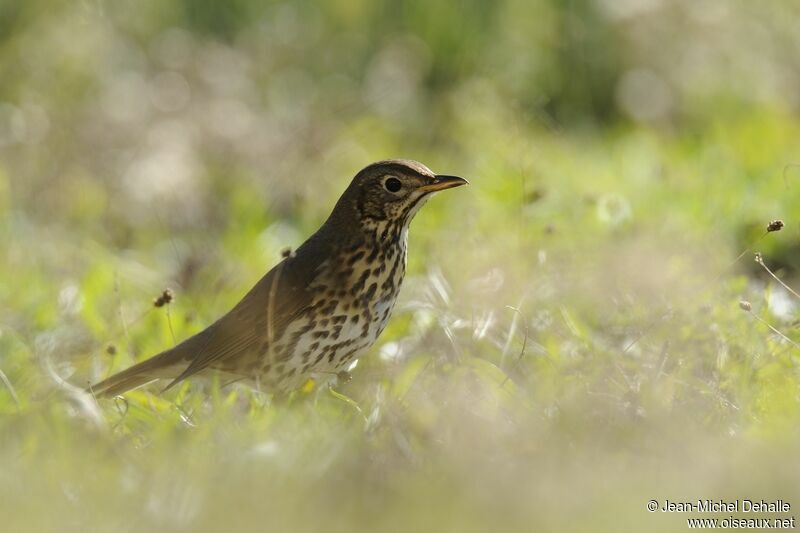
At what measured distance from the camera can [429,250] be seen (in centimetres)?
632

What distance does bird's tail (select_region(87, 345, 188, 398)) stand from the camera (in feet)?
16.2

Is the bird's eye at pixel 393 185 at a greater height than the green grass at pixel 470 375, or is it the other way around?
the bird's eye at pixel 393 185

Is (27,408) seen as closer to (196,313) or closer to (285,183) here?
(196,313)

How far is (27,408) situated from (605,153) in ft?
15.3

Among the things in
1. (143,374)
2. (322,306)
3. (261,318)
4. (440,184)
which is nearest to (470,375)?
(322,306)

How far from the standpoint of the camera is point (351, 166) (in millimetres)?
7957

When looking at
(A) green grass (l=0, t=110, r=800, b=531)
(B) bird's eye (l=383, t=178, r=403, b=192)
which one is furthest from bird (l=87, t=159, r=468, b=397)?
(A) green grass (l=0, t=110, r=800, b=531)

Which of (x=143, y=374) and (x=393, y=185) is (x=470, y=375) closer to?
(x=393, y=185)

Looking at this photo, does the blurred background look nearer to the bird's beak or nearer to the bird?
the bird

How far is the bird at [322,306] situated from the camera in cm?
489

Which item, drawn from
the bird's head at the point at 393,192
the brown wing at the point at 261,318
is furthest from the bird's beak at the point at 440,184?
the brown wing at the point at 261,318

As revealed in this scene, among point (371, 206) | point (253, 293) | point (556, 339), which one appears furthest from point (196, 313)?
point (556, 339)

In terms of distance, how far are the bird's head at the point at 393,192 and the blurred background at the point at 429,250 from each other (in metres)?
0.48

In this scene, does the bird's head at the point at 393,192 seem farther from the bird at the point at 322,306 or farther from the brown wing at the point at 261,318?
the brown wing at the point at 261,318
